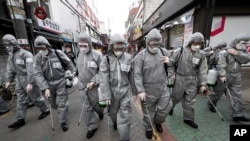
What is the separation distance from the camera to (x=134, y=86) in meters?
2.34

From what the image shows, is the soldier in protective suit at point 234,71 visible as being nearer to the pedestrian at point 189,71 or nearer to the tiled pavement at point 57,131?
the pedestrian at point 189,71

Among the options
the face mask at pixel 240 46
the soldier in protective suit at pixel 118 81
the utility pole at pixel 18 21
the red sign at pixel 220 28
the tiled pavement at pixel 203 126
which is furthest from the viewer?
the red sign at pixel 220 28

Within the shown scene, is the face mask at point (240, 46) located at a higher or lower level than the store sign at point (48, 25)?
lower

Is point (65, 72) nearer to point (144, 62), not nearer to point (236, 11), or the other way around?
point (144, 62)

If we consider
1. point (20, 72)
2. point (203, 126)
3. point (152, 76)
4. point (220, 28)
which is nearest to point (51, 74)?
point (20, 72)

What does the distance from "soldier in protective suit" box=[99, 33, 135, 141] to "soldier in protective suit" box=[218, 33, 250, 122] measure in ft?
7.87

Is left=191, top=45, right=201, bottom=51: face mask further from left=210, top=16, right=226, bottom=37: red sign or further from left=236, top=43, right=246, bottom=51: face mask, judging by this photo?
left=210, top=16, right=226, bottom=37: red sign

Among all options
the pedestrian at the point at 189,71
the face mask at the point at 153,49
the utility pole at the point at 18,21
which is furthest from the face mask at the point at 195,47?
the utility pole at the point at 18,21

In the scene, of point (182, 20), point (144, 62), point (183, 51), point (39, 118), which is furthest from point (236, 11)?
point (39, 118)

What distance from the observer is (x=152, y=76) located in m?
2.23

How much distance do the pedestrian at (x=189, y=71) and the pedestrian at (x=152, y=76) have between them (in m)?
0.38

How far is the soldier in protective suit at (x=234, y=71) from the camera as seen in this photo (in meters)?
2.74

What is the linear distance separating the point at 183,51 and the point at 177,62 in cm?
27

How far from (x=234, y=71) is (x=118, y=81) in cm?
281
